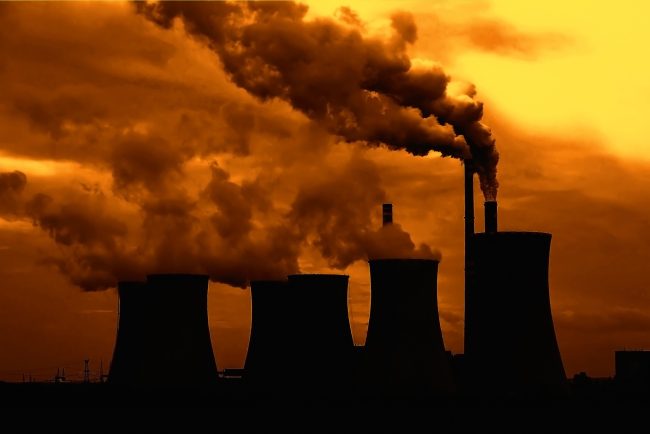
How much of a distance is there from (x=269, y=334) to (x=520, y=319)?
11.0 metres

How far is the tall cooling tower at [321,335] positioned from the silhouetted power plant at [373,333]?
3 centimetres

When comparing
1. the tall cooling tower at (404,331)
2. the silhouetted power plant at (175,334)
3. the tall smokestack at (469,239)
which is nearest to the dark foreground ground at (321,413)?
the silhouetted power plant at (175,334)

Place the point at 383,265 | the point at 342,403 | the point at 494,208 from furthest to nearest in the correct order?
the point at 494,208 < the point at 342,403 < the point at 383,265

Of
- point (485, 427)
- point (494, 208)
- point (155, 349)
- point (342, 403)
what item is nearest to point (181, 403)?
point (155, 349)

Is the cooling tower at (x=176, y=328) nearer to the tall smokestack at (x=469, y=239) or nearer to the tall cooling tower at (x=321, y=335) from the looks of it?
the tall cooling tower at (x=321, y=335)

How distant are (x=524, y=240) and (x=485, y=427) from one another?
557 centimetres

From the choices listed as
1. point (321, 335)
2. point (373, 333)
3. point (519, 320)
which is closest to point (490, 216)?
point (321, 335)

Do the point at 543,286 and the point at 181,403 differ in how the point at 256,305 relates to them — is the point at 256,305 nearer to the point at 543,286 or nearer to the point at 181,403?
the point at 181,403

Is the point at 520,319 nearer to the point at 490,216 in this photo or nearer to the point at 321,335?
the point at 321,335

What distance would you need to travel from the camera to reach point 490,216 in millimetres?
45125

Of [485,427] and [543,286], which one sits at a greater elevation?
[543,286]

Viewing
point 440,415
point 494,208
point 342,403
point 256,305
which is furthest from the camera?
point 494,208

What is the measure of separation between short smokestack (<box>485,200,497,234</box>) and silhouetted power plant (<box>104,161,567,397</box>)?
10 cm

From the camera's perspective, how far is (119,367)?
138 ft
